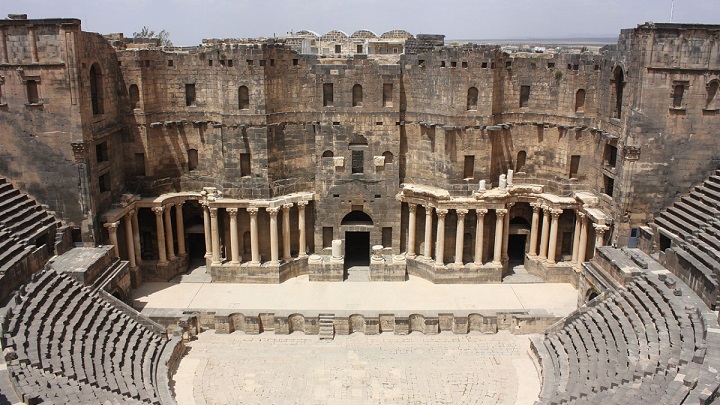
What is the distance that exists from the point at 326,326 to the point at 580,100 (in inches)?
735

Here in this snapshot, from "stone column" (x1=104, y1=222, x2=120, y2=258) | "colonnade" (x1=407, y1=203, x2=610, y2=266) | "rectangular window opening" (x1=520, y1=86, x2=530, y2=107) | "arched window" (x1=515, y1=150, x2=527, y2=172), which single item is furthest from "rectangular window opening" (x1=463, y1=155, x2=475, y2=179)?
"stone column" (x1=104, y1=222, x2=120, y2=258)

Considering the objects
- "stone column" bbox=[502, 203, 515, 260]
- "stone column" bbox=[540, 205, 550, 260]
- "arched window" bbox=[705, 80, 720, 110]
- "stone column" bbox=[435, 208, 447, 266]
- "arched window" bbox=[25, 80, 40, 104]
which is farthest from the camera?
"stone column" bbox=[502, 203, 515, 260]

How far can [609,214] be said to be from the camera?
1231 inches

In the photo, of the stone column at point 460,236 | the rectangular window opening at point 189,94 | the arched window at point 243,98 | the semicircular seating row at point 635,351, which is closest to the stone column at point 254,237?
the arched window at point 243,98

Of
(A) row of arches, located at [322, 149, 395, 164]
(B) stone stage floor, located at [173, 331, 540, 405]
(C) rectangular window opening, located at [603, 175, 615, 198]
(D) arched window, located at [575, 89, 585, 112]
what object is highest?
(D) arched window, located at [575, 89, 585, 112]

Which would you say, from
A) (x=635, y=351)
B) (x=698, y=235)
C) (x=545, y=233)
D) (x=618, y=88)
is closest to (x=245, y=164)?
(x=545, y=233)

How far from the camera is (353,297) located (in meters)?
32.6

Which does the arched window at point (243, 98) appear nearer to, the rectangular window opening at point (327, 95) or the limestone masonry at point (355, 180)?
the limestone masonry at point (355, 180)

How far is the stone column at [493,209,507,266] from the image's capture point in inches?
1337

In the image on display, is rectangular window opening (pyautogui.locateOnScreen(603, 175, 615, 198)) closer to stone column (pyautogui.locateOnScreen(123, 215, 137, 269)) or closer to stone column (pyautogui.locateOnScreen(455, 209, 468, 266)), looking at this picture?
stone column (pyautogui.locateOnScreen(455, 209, 468, 266))

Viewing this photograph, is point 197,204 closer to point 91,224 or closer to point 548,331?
point 91,224

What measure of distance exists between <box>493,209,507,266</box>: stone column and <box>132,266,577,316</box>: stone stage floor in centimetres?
155

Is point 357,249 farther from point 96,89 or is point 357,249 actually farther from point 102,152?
point 96,89

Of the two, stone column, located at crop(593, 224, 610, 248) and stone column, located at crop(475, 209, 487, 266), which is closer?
stone column, located at crop(593, 224, 610, 248)
